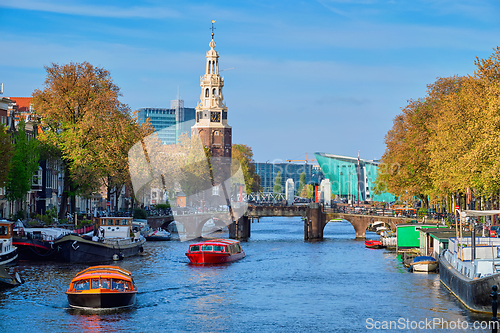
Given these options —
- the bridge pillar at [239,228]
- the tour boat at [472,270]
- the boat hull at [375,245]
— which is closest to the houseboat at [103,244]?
the boat hull at [375,245]

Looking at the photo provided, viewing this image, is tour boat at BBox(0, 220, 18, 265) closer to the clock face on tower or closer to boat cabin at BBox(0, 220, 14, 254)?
boat cabin at BBox(0, 220, 14, 254)

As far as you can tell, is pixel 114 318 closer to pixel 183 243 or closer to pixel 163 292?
pixel 163 292

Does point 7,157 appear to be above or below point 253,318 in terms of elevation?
above

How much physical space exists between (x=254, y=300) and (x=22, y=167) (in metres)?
44.8

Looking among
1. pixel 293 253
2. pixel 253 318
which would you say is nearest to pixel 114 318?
pixel 253 318

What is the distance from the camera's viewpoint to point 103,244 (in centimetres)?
7425

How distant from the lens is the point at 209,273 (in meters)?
68.2

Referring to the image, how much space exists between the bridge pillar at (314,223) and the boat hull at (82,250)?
47405 millimetres

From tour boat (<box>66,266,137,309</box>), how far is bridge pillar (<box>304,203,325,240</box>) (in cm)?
7219

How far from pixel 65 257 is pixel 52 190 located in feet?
151

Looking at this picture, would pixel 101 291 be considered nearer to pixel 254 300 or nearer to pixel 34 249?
pixel 254 300

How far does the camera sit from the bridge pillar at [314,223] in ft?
386

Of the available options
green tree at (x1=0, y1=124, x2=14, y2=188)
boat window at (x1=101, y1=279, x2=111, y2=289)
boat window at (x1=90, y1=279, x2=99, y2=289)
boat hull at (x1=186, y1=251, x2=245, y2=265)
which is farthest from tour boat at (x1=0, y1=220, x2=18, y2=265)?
boat window at (x1=101, y1=279, x2=111, y2=289)

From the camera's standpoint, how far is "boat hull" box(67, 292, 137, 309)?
45.5 meters
